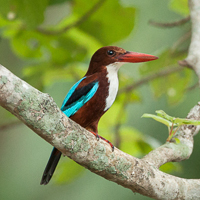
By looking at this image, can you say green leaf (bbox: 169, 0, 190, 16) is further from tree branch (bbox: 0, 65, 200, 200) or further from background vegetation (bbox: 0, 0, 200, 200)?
tree branch (bbox: 0, 65, 200, 200)

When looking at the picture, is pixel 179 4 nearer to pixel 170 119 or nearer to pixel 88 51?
pixel 88 51

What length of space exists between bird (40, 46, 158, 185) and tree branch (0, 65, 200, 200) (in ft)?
0.90

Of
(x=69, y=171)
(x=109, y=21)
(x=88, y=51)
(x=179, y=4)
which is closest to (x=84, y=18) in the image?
(x=109, y=21)

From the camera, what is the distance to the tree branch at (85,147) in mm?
1267

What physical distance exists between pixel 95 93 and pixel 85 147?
19.9 inches

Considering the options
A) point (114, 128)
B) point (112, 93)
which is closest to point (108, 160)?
point (112, 93)

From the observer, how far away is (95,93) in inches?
77.4

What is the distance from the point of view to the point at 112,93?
2.01 metres

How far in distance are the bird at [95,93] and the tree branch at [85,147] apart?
0.90ft

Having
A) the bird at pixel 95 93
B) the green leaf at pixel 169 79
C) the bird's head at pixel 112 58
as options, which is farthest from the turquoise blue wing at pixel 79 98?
the green leaf at pixel 169 79

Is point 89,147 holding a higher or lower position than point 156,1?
lower

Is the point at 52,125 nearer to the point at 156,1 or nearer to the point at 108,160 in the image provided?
the point at 108,160

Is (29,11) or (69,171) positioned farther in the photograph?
(69,171)

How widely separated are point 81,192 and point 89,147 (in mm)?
3943
